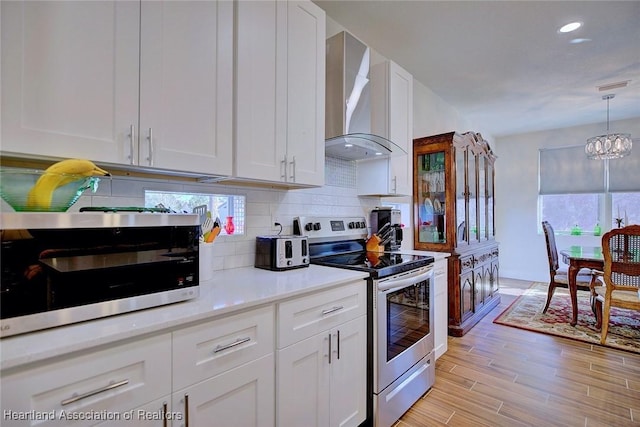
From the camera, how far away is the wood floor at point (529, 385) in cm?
191

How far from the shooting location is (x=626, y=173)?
4922mm

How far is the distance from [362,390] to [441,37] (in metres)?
2.86

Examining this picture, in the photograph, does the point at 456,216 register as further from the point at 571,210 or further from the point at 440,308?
the point at 571,210

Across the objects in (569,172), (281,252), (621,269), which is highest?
(569,172)

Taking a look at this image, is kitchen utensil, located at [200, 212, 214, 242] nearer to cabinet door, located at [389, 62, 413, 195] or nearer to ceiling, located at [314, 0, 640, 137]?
cabinet door, located at [389, 62, 413, 195]

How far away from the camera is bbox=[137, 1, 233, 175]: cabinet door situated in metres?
1.20

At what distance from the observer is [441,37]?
8.90 ft

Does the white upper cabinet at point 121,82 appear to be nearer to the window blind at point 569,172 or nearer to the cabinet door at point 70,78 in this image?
the cabinet door at point 70,78

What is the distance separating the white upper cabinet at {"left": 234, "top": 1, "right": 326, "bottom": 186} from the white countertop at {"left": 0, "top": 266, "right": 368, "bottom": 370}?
1.76ft

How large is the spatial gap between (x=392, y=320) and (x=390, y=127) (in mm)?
1505

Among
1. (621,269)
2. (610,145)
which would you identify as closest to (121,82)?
(621,269)

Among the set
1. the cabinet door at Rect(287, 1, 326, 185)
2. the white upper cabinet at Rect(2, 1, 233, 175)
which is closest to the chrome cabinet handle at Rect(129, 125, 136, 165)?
the white upper cabinet at Rect(2, 1, 233, 175)

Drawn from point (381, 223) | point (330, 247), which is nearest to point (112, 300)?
point (330, 247)

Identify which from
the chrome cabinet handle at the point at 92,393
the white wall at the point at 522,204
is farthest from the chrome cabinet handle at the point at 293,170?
the white wall at the point at 522,204
